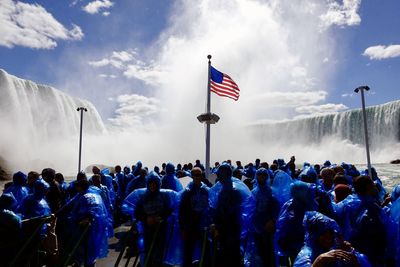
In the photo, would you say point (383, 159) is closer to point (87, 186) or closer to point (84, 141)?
point (84, 141)

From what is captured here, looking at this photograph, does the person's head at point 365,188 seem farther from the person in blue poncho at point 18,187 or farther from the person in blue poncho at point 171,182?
the person in blue poncho at point 18,187

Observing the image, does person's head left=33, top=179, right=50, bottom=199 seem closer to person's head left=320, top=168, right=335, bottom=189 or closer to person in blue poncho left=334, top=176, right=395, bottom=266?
person in blue poncho left=334, top=176, right=395, bottom=266

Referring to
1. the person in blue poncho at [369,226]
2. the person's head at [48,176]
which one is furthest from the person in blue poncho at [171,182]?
the person in blue poncho at [369,226]

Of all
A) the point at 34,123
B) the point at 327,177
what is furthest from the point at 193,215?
the point at 34,123

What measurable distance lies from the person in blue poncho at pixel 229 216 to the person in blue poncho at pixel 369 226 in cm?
141

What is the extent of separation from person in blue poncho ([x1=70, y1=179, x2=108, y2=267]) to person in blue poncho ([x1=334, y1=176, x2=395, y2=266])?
283 cm

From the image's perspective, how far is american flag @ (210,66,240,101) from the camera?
11.2 metres

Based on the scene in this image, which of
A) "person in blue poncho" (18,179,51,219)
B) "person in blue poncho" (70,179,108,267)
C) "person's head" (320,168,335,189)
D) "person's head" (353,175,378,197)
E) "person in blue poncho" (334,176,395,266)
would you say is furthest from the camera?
"person's head" (320,168,335,189)

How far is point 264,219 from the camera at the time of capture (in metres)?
4.41

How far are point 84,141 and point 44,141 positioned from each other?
7.94 meters

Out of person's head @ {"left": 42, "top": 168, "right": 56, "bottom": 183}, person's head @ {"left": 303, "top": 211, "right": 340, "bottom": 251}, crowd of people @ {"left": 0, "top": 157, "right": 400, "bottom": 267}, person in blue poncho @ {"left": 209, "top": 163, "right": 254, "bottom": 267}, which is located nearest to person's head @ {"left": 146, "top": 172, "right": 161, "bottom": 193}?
crowd of people @ {"left": 0, "top": 157, "right": 400, "bottom": 267}

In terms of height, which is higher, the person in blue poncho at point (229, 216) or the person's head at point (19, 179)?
the person's head at point (19, 179)

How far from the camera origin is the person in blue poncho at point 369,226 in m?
3.00

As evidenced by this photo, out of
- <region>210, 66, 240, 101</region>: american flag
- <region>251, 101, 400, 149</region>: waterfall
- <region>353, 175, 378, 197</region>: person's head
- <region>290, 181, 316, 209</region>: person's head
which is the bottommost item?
<region>290, 181, 316, 209</region>: person's head
